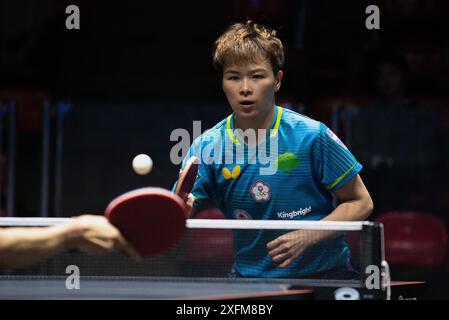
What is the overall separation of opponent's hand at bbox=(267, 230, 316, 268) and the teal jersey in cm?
20

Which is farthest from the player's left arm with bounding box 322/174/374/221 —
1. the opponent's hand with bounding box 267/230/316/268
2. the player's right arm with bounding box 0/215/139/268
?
the player's right arm with bounding box 0/215/139/268

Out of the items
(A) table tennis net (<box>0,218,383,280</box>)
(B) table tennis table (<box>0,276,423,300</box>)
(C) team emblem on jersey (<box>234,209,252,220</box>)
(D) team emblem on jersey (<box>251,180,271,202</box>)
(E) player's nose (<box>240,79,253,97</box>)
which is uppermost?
(E) player's nose (<box>240,79,253,97</box>)

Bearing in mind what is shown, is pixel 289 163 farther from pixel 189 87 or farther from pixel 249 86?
pixel 189 87

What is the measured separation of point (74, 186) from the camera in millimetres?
6602

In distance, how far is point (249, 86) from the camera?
398 centimetres

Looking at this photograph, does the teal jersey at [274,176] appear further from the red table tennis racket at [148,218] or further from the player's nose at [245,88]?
the red table tennis racket at [148,218]

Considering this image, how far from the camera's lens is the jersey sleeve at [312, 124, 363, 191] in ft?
12.9

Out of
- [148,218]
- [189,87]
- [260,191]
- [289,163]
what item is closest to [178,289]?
[148,218]

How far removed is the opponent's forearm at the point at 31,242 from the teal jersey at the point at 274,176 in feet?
4.00

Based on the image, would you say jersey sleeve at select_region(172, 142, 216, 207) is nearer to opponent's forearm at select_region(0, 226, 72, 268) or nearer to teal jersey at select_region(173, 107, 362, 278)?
teal jersey at select_region(173, 107, 362, 278)

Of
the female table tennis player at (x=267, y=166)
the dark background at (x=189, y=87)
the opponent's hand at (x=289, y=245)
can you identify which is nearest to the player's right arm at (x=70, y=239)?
the opponent's hand at (x=289, y=245)

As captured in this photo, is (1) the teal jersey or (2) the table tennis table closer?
(2) the table tennis table

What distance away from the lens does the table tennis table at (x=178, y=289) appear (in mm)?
3105
